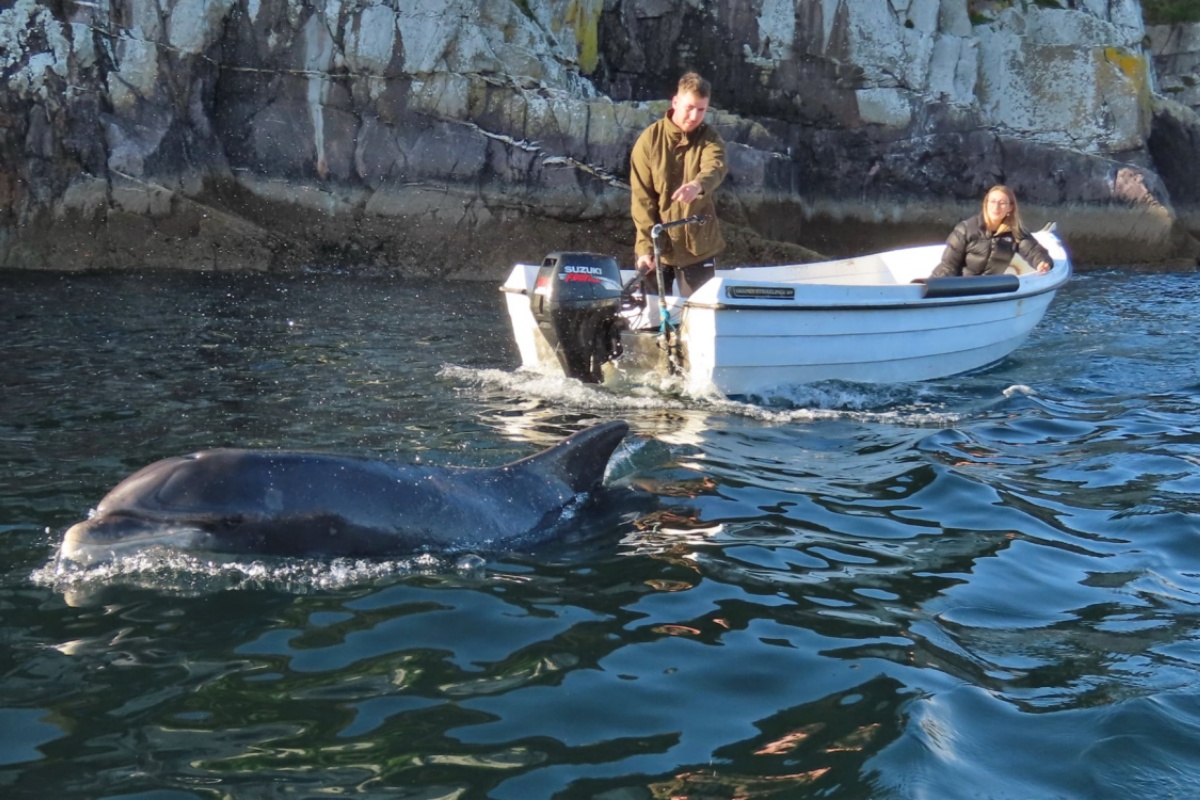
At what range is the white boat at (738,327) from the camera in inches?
397

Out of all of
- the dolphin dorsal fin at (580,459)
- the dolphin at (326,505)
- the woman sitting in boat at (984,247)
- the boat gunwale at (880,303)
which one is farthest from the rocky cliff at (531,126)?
the dolphin at (326,505)

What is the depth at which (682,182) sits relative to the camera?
A: 10656 millimetres

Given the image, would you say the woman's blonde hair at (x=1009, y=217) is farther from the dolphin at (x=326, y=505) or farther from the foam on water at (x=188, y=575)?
the foam on water at (x=188, y=575)

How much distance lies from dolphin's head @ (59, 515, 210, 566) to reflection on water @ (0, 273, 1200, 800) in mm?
91

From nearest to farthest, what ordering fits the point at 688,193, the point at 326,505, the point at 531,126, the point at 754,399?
the point at 326,505
the point at 688,193
the point at 754,399
the point at 531,126

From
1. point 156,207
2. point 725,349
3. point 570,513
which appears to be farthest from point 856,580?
point 156,207

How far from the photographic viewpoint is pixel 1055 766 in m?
4.00

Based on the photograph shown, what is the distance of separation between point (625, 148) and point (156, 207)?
8.15 metres

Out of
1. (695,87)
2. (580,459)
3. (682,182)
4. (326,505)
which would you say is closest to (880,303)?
(682,182)

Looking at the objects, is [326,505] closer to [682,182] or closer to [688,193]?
[688,193]

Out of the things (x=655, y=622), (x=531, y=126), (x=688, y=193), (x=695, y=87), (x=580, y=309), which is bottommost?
(x=655, y=622)

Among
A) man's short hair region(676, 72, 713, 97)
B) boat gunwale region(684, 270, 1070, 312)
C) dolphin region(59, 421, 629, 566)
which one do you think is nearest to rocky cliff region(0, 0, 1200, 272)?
boat gunwale region(684, 270, 1070, 312)

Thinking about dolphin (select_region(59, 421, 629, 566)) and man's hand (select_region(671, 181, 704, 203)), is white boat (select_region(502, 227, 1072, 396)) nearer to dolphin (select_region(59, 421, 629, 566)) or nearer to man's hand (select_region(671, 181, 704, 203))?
man's hand (select_region(671, 181, 704, 203))

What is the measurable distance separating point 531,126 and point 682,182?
39.9ft
